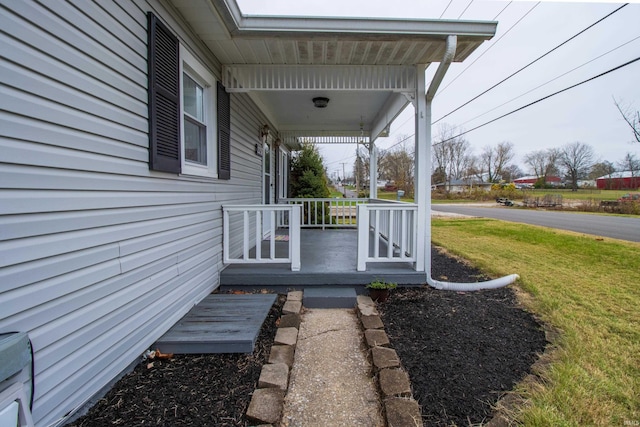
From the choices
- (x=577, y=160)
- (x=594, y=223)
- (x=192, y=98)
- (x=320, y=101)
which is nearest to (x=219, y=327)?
(x=192, y=98)

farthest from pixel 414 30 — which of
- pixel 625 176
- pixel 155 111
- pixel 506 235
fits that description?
pixel 625 176

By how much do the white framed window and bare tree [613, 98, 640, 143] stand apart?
1792 centimetres

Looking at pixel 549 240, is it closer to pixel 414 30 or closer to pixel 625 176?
pixel 414 30

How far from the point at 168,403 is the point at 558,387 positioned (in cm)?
228

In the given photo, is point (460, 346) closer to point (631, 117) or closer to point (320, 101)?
point (320, 101)

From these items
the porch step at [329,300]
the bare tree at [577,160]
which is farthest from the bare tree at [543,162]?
the porch step at [329,300]

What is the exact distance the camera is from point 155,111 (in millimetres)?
2363

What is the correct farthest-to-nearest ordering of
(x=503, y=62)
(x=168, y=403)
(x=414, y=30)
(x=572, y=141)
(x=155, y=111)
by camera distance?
(x=572, y=141), (x=503, y=62), (x=414, y=30), (x=155, y=111), (x=168, y=403)

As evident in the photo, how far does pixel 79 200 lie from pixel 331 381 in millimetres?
1831

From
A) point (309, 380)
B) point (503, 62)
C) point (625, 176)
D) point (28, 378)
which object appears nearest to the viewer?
point (28, 378)

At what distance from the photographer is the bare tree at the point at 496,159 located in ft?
145

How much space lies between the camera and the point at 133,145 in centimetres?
213

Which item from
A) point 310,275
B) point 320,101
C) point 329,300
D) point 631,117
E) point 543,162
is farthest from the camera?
point 543,162

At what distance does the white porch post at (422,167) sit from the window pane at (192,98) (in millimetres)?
2504
